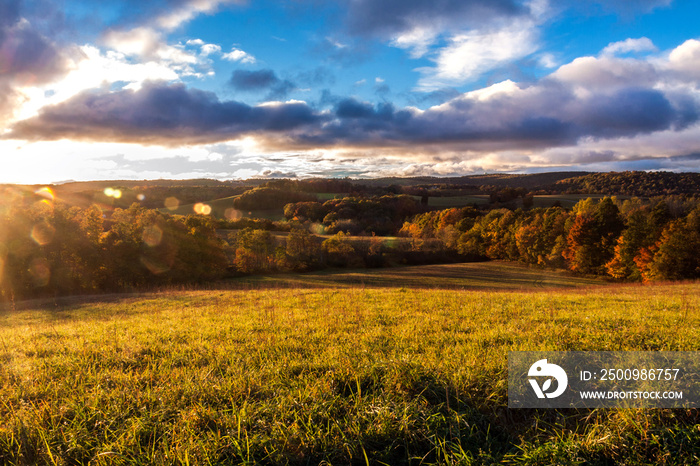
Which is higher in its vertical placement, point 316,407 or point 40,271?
point 316,407

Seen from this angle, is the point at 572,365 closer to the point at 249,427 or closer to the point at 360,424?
the point at 360,424

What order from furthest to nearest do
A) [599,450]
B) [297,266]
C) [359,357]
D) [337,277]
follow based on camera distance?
1. [297,266]
2. [337,277]
3. [359,357]
4. [599,450]

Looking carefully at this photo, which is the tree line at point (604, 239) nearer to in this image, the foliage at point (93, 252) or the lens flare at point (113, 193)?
the foliage at point (93, 252)

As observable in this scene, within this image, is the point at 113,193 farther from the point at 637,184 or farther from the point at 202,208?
the point at 637,184

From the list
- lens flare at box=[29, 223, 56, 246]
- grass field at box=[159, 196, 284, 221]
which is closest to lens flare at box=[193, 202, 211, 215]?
grass field at box=[159, 196, 284, 221]

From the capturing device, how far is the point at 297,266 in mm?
65250

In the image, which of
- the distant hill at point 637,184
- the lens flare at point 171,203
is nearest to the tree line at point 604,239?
the distant hill at point 637,184

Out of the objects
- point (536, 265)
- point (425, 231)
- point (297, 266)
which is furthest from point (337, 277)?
point (425, 231)

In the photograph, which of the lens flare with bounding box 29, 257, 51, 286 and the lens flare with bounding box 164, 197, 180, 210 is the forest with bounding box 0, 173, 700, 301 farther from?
the lens flare with bounding box 164, 197, 180, 210

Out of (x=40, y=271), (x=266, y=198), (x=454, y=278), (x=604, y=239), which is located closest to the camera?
(x=40, y=271)

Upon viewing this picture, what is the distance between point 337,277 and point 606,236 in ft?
154

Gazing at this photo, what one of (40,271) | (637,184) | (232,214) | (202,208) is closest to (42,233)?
(40,271)

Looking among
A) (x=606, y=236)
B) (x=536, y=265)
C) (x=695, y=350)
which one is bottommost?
(x=536, y=265)

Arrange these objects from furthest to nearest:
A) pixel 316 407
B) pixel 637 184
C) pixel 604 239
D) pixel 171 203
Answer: pixel 171 203 < pixel 637 184 < pixel 604 239 < pixel 316 407
